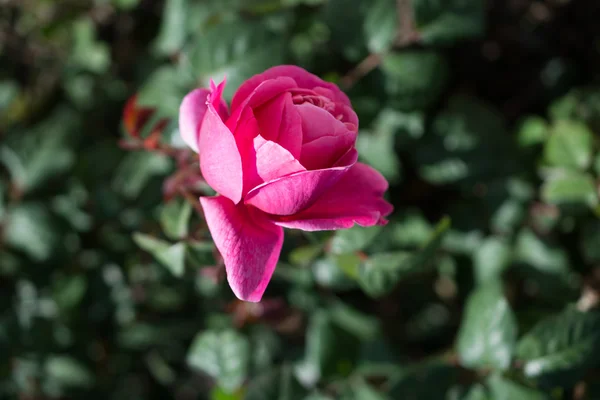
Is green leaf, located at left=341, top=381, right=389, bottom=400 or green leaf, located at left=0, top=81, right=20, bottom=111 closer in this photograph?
green leaf, located at left=341, top=381, right=389, bottom=400

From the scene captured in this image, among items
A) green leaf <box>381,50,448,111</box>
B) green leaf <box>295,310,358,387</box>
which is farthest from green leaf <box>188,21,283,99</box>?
green leaf <box>295,310,358,387</box>

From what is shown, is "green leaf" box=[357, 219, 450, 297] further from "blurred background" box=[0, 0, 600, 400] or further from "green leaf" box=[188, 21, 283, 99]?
"green leaf" box=[188, 21, 283, 99]

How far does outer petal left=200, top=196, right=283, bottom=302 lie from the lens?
606 mm

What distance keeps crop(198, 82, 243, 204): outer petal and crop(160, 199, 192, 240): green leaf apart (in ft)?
0.65

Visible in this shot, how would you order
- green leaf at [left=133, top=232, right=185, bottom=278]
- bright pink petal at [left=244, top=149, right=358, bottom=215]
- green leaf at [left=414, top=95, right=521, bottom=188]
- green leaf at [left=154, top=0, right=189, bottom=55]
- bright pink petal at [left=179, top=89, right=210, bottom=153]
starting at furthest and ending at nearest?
green leaf at [left=414, top=95, right=521, bottom=188]
green leaf at [left=154, top=0, right=189, bottom=55]
green leaf at [left=133, top=232, right=185, bottom=278]
bright pink petal at [left=179, top=89, right=210, bottom=153]
bright pink petal at [left=244, top=149, right=358, bottom=215]

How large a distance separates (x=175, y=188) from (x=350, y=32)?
488 millimetres

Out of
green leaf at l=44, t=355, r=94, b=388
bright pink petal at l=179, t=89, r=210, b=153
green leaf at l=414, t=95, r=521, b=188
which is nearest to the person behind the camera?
bright pink petal at l=179, t=89, r=210, b=153

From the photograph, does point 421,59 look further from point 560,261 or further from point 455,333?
point 455,333

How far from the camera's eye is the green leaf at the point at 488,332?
973 mm

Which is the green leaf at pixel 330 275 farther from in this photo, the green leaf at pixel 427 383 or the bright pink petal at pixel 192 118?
the bright pink petal at pixel 192 118

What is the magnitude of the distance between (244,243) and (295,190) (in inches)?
3.6

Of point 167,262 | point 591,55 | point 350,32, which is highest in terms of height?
Answer: point 350,32

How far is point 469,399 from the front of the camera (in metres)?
0.97

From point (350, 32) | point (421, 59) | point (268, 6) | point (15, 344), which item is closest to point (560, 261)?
point (421, 59)
